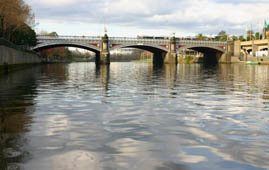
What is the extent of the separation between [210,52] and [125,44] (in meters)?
44.2

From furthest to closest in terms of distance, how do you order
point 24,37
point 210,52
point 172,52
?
point 210,52, point 172,52, point 24,37

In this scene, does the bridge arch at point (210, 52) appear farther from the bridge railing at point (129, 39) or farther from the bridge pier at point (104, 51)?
the bridge pier at point (104, 51)

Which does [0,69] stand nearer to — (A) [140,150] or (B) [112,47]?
(A) [140,150]

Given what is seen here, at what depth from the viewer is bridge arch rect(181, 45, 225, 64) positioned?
143500mm

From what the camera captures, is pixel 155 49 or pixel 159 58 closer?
pixel 155 49

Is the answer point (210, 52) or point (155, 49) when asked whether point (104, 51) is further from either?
point (210, 52)

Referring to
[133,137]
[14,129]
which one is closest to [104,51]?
[14,129]

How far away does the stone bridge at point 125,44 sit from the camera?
400 ft

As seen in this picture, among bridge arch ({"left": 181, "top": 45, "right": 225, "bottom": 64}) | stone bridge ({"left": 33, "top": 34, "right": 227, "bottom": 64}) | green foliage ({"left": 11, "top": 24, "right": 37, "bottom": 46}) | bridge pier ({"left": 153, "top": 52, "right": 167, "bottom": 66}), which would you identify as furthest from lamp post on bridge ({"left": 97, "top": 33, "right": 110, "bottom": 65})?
bridge arch ({"left": 181, "top": 45, "right": 225, "bottom": 64})

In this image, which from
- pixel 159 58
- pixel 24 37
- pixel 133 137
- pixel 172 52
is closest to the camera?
pixel 133 137

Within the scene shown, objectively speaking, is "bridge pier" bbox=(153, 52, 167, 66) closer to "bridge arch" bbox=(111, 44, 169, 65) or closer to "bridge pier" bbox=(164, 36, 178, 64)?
"bridge arch" bbox=(111, 44, 169, 65)

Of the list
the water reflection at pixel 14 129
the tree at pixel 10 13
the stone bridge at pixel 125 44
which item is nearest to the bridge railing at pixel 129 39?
the stone bridge at pixel 125 44

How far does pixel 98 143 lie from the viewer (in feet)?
34.8

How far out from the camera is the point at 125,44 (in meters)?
131
